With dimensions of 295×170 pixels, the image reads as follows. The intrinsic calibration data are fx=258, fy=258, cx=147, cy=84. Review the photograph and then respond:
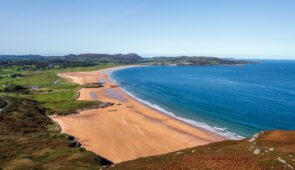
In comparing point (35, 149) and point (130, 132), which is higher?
point (35, 149)

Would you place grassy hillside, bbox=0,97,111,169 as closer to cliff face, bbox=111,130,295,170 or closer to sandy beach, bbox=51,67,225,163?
sandy beach, bbox=51,67,225,163

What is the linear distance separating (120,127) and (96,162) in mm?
27876

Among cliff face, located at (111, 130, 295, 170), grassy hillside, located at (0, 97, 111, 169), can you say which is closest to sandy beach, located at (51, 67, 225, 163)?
grassy hillside, located at (0, 97, 111, 169)

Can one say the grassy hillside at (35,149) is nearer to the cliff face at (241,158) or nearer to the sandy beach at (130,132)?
the sandy beach at (130,132)

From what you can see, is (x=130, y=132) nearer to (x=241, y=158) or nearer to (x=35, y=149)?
(x=35, y=149)

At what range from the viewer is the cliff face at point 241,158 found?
949 inches

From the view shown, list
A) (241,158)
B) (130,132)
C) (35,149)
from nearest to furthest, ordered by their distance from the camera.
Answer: (241,158) < (35,149) < (130,132)

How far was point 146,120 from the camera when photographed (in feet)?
222

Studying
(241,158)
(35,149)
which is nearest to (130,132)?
(35,149)

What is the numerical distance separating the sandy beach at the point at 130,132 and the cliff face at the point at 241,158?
15.7 m

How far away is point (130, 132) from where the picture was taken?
57.6m

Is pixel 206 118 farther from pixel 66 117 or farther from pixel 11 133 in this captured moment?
pixel 11 133

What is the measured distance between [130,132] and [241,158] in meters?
34.4

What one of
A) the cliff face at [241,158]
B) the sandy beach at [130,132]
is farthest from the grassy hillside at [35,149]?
the cliff face at [241,158]
